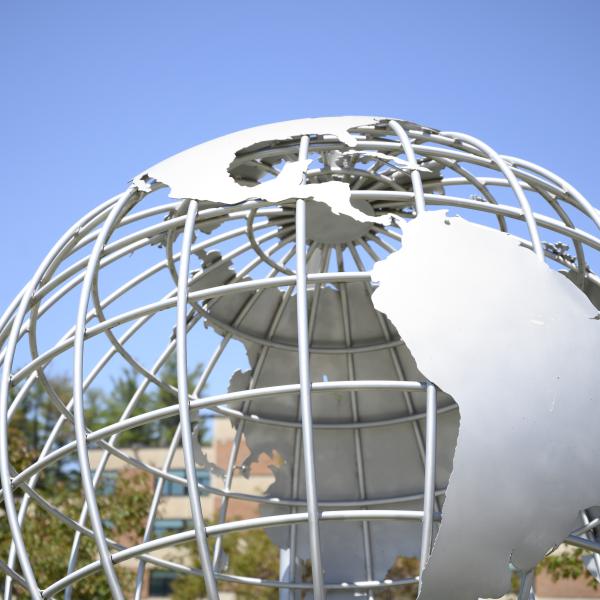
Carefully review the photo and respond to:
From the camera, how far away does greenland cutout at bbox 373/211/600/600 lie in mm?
5688

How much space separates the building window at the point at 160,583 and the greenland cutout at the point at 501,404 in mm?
26161

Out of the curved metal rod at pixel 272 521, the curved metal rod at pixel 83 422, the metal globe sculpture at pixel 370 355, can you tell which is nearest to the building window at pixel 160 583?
the metal globe sculpture at pixel 370 355

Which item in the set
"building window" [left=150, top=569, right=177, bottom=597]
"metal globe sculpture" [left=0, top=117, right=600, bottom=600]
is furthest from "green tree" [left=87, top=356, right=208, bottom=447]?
"metal globe sculpture" [left=0, top=117, right=600, bottom=600]

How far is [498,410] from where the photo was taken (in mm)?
5730

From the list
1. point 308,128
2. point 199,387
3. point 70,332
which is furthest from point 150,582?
point 308,128

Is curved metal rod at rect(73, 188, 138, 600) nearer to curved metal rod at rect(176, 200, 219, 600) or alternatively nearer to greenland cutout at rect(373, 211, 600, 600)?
curved metal rod at rect(176, 200, 219, 600)

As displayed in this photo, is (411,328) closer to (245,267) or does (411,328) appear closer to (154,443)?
(245,267)

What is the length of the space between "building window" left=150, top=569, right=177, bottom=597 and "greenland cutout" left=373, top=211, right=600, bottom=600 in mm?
26161

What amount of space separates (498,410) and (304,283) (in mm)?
1447

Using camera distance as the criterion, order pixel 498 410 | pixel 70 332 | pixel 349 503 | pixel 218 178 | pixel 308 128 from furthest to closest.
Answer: pixel 349 503 → pixel 70 332 → pixel 308 128 → pixel 218 178 → pixel 498 410

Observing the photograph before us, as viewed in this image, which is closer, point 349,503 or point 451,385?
point 451,385

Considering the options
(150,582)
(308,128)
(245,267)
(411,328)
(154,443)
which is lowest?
(150,582)

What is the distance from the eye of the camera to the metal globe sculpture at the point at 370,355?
574 centimetres

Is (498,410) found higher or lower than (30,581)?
higher
